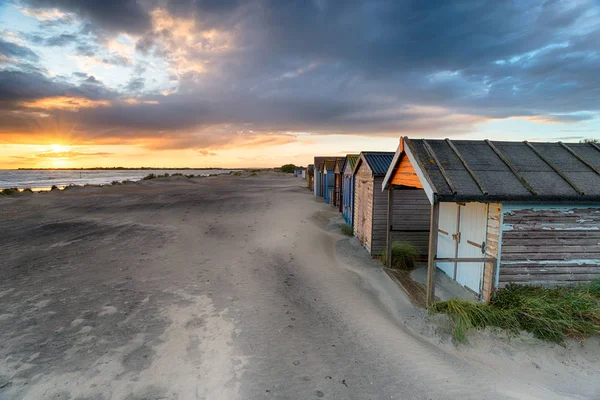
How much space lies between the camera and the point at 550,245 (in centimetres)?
714

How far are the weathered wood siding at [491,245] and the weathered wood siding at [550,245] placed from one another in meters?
0.14

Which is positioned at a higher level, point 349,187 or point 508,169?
point 508,169

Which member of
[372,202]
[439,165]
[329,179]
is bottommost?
[372,202]

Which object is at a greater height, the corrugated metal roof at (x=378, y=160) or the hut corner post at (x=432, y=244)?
the corrugated metal roof at (x=378, y=160)

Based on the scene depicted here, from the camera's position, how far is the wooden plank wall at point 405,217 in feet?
40.0

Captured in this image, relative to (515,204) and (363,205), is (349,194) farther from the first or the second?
(515,204)

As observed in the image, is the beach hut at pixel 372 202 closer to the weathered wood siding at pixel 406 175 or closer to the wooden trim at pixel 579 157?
the weathered wood siding at pixel 406 175

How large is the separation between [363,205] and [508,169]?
682 cm

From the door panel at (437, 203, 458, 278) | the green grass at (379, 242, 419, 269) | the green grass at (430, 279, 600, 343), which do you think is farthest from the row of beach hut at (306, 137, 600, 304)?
the green grass at (379, 242, 419, 269)

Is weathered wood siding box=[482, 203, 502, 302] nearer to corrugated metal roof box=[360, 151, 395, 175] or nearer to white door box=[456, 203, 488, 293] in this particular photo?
white door box=[456, 203, 488, 293]

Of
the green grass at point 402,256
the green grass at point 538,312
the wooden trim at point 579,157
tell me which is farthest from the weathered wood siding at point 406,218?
the green grass at point 538,312

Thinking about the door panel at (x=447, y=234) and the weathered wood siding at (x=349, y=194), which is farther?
the weathered wood siding at (x=349, y=194)

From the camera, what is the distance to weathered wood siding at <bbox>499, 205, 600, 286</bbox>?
7.02 m

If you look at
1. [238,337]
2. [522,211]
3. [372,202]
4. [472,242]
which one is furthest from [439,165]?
[238,337]
